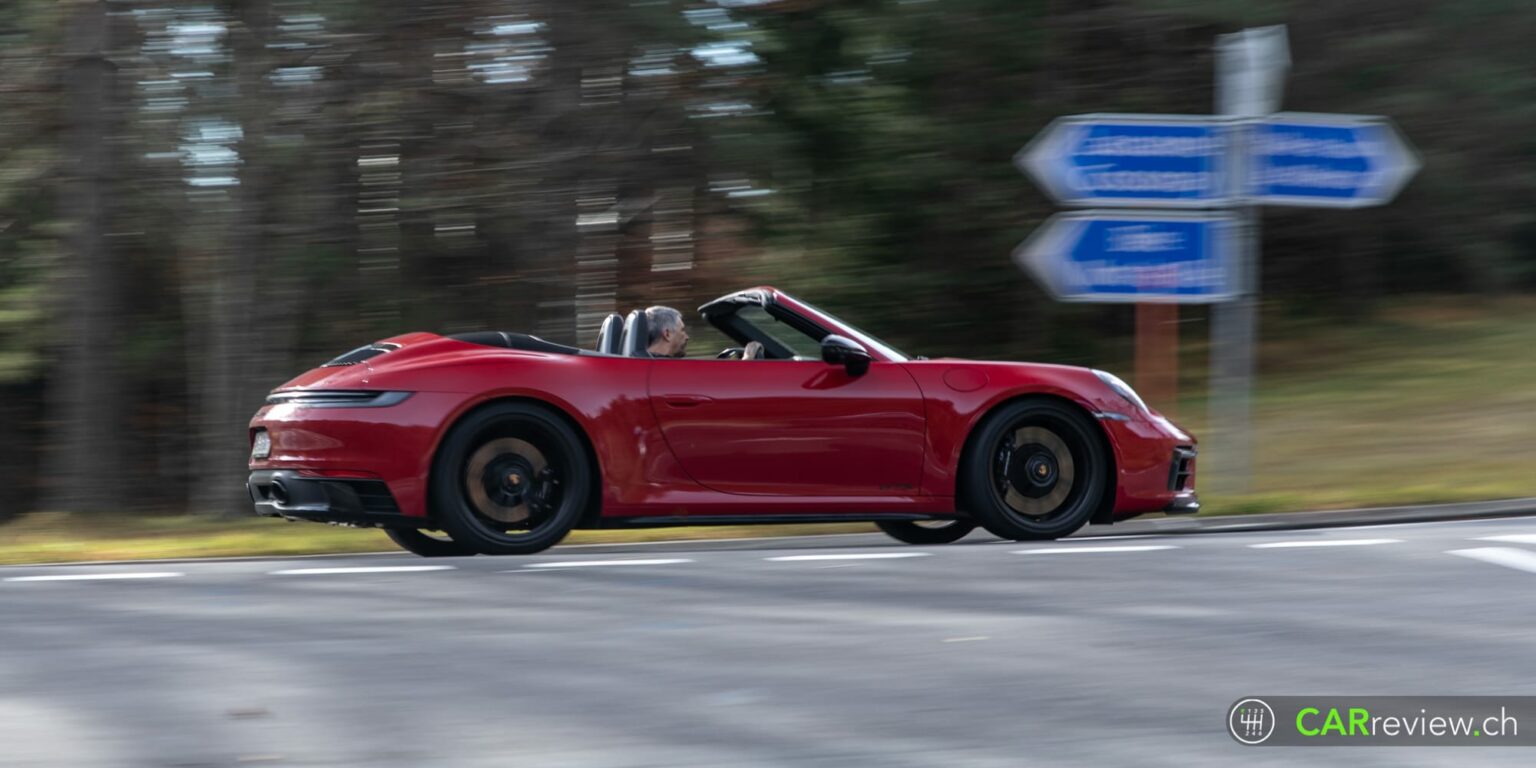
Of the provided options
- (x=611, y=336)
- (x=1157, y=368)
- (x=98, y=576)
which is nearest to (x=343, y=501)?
(x=98, y=576)

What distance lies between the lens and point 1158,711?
4.80m

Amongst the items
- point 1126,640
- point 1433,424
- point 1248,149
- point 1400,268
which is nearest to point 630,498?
point 1126,640

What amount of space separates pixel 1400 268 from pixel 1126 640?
18.3 m

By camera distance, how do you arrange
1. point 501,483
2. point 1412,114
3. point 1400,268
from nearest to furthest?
point 501,483 → point 1412,114 → point 1400,268

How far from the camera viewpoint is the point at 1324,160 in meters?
11.0

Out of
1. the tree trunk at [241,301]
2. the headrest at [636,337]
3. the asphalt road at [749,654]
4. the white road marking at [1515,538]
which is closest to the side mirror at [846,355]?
the headrest at [636,337]

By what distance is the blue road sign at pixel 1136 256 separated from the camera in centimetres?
1104

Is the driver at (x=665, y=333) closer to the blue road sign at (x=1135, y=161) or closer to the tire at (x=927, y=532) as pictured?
the tire at (x=927, y=532)

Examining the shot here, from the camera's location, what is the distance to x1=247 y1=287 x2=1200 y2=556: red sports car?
8.11 meters

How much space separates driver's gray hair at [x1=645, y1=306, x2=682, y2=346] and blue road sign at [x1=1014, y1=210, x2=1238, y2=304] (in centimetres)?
294

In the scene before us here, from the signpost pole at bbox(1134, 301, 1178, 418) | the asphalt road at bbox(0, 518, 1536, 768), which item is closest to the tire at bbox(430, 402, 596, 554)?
the asphalt road at bbox(0, 518, 1536, 768)

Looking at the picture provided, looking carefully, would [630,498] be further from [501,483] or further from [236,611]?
[236,611]

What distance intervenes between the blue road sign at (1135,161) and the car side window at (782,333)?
2622mm

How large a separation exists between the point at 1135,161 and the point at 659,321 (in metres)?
3.58
